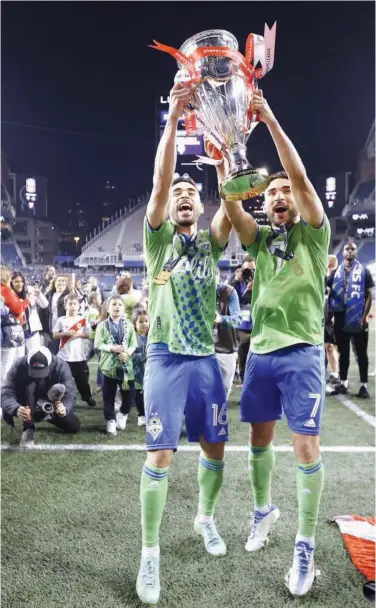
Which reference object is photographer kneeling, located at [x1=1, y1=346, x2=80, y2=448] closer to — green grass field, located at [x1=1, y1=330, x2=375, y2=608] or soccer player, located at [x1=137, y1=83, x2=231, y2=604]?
green grass field, located at [x1=1, y1=330, x2=375, y2=608]

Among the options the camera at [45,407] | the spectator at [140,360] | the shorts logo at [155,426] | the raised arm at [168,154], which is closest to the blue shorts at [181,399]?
the shorts logo at [155,426]

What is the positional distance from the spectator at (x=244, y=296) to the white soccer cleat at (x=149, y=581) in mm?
3448

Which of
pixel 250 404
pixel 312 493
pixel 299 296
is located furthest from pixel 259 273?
pixel 312 493

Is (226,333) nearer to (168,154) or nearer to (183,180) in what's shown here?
(183,180)

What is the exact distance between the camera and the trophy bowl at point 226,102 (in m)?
2.30

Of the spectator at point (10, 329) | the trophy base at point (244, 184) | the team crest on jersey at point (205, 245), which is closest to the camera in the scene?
the trophy base at point (244, 184)

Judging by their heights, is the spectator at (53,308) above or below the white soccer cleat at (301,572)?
above

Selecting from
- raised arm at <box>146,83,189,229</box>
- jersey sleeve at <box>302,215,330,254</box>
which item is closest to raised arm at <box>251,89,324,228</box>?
jersey sleeve at <box>302,215,330,254</box>

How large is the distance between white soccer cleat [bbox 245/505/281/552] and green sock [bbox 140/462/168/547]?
2.14 ft

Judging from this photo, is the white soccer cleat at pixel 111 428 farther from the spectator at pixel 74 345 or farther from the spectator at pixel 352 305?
the spectator at pixel 352 305

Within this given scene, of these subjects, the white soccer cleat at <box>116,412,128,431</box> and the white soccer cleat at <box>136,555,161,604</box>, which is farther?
the white soccer cleat at <box>116,412,128,431</box>

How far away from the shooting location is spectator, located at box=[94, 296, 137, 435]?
5039 mm

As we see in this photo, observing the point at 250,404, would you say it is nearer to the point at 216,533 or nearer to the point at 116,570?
the point at 216,533

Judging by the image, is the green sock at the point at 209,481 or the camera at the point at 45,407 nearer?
the green sock at the point at 209,481
